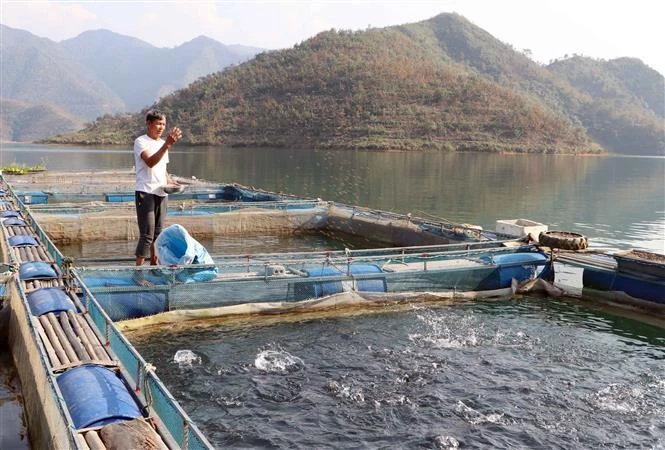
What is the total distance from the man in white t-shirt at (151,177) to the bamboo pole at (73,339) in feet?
9.79

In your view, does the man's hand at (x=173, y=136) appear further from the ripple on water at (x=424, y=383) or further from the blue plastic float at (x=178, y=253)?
the ripple on water at (x=424, y=383)

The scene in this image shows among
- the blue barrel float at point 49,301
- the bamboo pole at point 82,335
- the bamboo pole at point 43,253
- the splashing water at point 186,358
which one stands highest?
the bamboo pole at point 43,253

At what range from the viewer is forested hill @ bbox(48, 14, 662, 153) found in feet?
403

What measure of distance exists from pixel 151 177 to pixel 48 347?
416cm

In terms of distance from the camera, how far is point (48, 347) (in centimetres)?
696

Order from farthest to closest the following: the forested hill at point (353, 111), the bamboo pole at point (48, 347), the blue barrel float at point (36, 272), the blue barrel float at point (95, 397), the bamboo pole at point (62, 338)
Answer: the forested hill at point (353, 111)
the blue barrel float at point (36, 272)
the bamboo pole at point (62, 338)
the bamboo pole at point (48, 347)
the blue barrel float at point (95, 397)

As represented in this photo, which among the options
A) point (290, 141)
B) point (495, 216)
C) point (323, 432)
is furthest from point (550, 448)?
point (290, 141)

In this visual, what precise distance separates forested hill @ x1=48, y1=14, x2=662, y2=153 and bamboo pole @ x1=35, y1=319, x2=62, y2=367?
109 metres

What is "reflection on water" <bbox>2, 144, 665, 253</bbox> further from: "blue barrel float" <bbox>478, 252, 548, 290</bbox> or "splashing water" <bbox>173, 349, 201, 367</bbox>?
"splashing water" <bbox>173, 349, 201, 367</bbox>

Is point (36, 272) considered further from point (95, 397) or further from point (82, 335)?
point (95, 397)

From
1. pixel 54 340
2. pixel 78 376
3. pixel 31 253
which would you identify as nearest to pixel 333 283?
pixel 31 253

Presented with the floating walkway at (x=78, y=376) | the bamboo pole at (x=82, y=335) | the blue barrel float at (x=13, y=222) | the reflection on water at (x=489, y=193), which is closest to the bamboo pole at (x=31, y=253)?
the floating walkway at (x=78, y=376)

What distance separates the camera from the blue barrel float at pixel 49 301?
823cm

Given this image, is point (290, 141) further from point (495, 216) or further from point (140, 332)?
Answer: point (140, 332)
